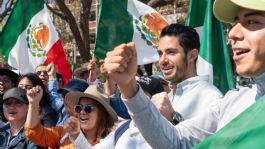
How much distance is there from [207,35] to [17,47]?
3.41 m

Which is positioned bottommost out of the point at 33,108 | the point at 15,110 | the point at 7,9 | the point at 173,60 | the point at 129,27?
the point at 15,110

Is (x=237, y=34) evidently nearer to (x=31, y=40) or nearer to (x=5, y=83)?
(x=5, y=83)

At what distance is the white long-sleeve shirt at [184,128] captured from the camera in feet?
7.58

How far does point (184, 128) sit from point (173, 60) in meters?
1.29

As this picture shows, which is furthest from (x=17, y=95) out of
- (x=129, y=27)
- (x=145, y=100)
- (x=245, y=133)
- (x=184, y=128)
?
(x=245, y=133)

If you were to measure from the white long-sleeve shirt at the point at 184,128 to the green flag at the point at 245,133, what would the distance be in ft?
2.64

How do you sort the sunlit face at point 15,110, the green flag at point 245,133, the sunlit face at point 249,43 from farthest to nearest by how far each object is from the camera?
1. the sunlit face at point 15,110
2. the sunlit face at point 249,43
3. the green flag at point 245,133

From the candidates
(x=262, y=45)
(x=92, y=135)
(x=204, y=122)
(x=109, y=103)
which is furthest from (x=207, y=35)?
(x=262, y=45)

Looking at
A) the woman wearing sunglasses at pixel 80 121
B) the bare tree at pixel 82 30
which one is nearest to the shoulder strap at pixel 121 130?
the woman wearing sunglasses at pixel 80 121

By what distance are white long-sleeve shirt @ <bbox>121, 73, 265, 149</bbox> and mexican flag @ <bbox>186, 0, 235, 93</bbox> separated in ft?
8.55

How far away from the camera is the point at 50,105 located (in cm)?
530

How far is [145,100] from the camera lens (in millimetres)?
2334

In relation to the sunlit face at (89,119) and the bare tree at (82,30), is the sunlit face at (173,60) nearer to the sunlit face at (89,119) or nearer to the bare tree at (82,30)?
the sunlit face at (89,119)

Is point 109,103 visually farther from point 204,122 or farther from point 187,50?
point 204,122
